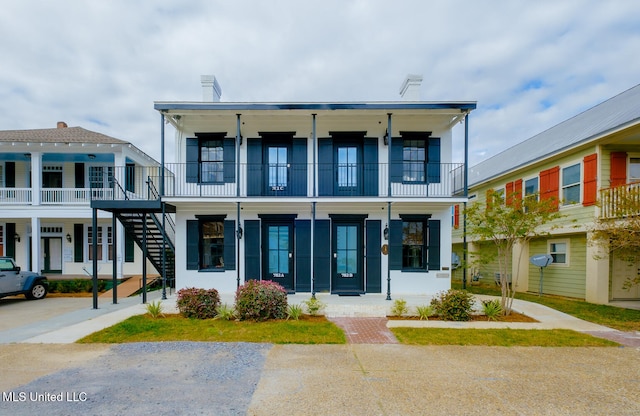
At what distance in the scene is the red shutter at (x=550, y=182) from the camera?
13.0m

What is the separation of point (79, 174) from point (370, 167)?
1411 centimetres

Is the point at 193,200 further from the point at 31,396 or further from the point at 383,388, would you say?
the point at 383,388

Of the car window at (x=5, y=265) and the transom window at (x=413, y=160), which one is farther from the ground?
the transom window at (x=413, y=160)

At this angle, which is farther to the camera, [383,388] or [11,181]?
[11,181]

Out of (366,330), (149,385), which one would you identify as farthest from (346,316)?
(149,385)

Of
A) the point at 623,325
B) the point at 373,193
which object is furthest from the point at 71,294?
the point at 623,325

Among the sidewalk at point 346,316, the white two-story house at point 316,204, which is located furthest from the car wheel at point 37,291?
the white two-story house at point 316,204

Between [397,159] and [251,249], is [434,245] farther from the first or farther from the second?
[251,249]

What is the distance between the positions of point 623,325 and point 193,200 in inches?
473

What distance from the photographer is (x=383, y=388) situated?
4.52 metres

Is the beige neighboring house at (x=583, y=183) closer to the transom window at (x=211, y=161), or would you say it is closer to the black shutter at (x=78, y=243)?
the transom window at (x=211, y=161)

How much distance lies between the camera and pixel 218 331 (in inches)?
288

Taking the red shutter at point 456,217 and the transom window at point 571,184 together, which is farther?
the red shutter at point 456,217

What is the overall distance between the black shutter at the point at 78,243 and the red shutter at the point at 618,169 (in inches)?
867
